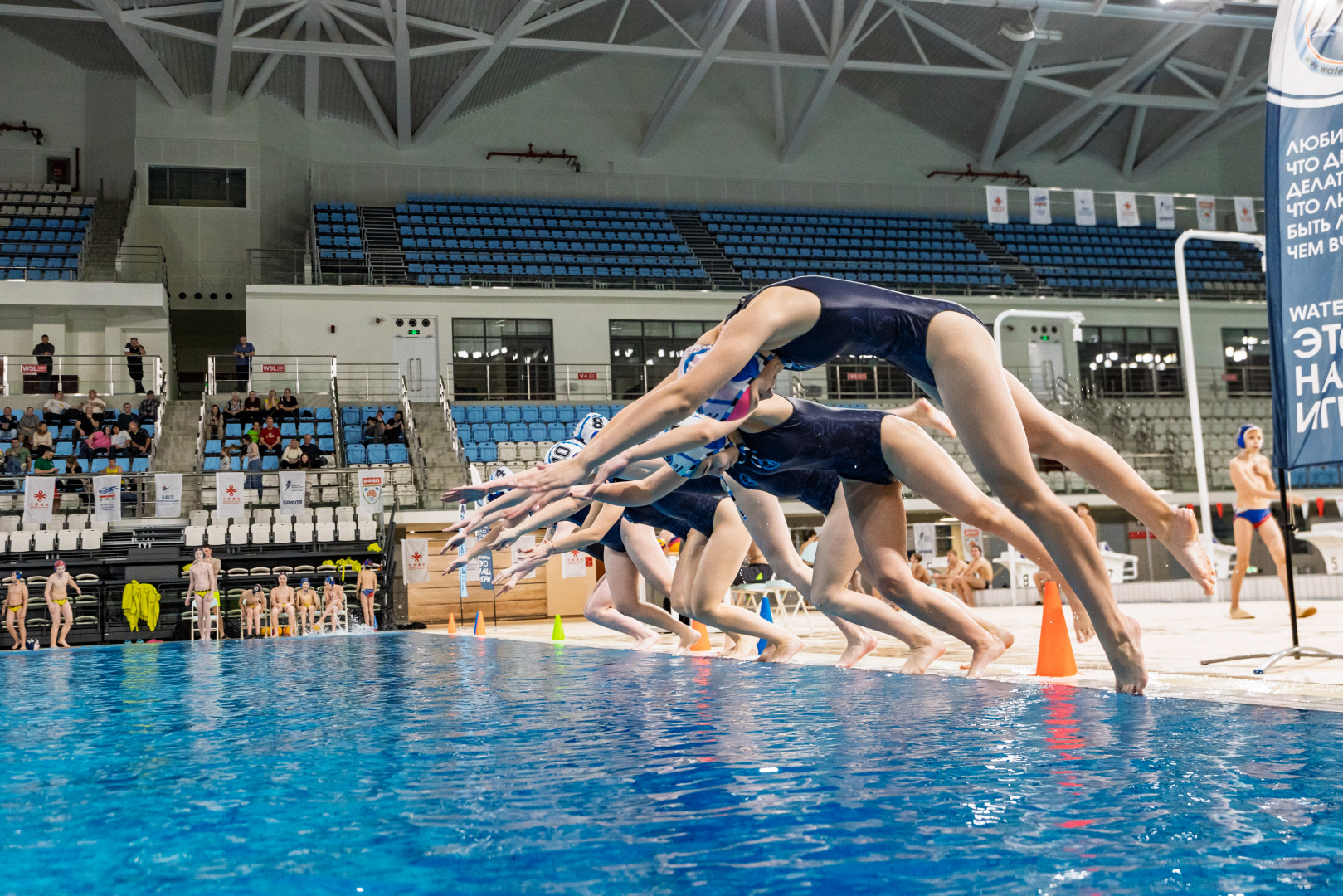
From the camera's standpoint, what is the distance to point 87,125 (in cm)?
2711

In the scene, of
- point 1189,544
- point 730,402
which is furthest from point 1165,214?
point 730,402

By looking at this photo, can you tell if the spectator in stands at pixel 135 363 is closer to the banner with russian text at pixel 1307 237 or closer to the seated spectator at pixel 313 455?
the seated spectator at pixel 313 455

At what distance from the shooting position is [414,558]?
1686cm

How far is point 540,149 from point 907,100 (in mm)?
10558

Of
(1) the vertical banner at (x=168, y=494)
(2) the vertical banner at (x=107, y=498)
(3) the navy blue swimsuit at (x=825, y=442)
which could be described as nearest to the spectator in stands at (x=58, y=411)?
(2) the vertical banner at (x=107, y=498)

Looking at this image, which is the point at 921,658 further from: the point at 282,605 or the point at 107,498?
the point at 107,498

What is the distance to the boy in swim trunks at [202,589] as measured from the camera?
1553 cm

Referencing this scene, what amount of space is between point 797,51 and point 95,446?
774 inches

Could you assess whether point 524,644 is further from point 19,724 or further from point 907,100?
point 907,100

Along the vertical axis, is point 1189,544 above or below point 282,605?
above

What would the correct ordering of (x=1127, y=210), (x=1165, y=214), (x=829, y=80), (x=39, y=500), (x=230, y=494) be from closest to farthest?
1. (x=39, y=500)
2. (x=230, y=494)
3. (x=1127, y=210)
4. (x=1165, y=214)
5. (x=829, y=80)

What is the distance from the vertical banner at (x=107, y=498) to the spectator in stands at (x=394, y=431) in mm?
4946

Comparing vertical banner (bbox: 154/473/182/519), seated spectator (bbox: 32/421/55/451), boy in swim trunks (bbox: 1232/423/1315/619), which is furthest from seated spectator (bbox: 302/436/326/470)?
boy in swim trunks (bbox: 1232/423/1315/619)

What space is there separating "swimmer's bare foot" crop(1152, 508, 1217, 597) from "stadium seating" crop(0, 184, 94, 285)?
2477 centimetres
